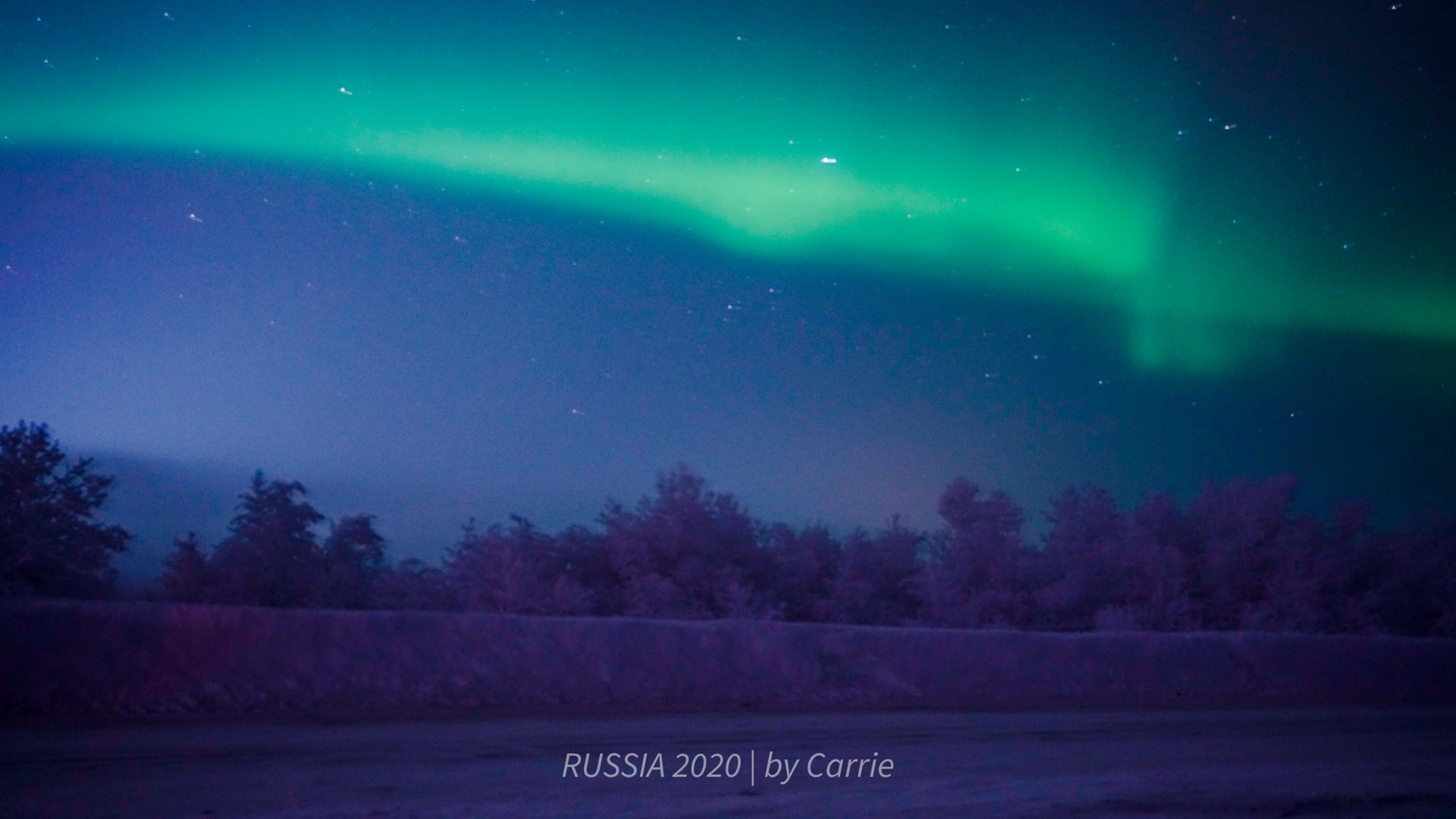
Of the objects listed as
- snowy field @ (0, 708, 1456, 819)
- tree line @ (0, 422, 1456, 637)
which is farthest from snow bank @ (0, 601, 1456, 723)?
tree line @ (0, 422, 1456, 637)

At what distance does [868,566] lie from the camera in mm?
22297

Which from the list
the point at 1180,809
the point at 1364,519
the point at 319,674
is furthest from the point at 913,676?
the point at 1364,519

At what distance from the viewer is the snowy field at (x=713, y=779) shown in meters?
6.82

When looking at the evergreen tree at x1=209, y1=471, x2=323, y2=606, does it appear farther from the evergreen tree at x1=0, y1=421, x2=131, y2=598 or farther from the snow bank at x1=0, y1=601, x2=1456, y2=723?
the snow bank at x1=0, y1=601, x2=1456, y2=723

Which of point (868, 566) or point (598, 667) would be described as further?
point (868, 566)

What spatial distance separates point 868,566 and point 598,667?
1158cm

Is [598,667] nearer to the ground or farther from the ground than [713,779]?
nearer to the ground

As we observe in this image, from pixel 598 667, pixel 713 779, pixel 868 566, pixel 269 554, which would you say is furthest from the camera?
pixel 868 566

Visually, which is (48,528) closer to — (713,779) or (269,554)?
(269,554)

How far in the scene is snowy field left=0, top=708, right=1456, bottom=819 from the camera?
6816 mm

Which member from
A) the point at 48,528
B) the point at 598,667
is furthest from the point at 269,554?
the point at 598,667

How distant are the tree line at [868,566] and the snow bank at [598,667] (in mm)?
4713

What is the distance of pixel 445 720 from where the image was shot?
9789 millimetres

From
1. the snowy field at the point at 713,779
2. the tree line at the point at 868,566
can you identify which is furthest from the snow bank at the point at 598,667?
the tree line at the point at 868,566
